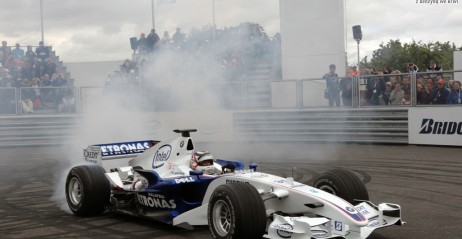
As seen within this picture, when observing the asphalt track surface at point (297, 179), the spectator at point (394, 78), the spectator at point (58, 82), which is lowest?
the asphalt track surface at point (297, 179)

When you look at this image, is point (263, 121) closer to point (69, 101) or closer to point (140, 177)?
point (69, 101)

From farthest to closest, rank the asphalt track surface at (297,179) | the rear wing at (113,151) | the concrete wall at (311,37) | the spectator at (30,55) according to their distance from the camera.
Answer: the spectator at (30,55), the concrete wall at (311,37), the rear wing at (113,151), the asphalt track surface at (297,179)

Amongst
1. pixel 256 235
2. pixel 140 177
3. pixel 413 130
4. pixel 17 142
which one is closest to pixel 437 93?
pixel 413 130

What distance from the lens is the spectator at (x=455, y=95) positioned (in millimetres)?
15031

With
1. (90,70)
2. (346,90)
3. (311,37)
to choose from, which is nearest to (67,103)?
(90,70)

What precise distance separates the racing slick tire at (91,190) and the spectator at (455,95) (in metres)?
10.2

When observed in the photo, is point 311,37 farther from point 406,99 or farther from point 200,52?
point 200,52

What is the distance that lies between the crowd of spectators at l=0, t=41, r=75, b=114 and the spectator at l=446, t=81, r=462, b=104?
1112 centimetres

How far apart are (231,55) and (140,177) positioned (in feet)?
30.8

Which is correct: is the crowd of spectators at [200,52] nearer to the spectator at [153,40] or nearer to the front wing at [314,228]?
the spectator at [153,40]

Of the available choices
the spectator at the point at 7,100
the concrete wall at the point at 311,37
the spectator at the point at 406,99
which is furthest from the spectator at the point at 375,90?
the spectator at the point at 7,100

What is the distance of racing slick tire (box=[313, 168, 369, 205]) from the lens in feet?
21.0

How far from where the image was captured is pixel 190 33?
47.2ft

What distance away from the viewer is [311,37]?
20.0m
